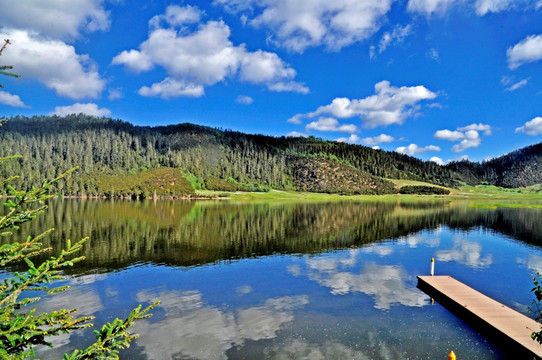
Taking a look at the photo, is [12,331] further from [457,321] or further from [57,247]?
[57,247]

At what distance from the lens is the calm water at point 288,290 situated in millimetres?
20125

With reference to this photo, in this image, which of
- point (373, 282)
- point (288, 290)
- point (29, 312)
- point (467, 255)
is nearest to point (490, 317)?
point (373, 282)

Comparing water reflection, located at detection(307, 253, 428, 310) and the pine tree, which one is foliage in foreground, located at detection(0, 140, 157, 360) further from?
water reflection, located at detection(307, 253, 428, 310)

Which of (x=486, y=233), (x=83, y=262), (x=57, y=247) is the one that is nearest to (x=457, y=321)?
(x=83, y=262)

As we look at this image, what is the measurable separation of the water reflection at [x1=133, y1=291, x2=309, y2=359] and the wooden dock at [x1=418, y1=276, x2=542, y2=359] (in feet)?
37.6

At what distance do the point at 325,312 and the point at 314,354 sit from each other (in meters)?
6.37

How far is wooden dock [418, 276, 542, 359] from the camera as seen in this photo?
18.9m

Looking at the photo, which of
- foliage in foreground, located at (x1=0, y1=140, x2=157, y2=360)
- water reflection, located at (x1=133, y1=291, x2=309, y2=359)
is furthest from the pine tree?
water reflection, located at (x1=133, y1=291, x2=309, y2=359)

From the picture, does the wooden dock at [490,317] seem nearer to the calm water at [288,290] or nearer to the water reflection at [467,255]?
the calm water at [288,290]

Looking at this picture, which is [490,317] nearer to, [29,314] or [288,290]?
[288,290]

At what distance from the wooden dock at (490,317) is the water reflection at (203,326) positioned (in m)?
11.5

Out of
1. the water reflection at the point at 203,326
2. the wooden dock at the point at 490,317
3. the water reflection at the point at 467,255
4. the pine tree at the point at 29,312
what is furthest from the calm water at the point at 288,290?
the pine tree at the point at 29,312

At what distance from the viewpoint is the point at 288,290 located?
30.7 metres

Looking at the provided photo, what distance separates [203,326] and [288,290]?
10202 mm
